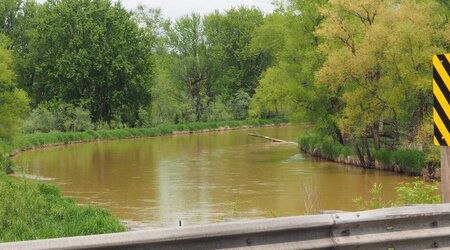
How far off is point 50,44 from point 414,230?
65.8 m

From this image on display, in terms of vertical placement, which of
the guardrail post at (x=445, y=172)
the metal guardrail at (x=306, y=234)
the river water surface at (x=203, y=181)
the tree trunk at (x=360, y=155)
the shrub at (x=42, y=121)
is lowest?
the river water surface at (x=203, y=181)

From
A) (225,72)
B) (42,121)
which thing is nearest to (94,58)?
(42,121)

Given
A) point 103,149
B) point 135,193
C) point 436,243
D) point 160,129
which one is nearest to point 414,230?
point 436,243

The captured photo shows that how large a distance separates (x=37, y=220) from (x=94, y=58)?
2218 inches

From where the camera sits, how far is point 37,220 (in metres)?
11.7

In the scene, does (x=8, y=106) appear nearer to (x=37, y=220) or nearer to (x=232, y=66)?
(x=37, y=220)

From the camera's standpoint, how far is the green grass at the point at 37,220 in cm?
1041

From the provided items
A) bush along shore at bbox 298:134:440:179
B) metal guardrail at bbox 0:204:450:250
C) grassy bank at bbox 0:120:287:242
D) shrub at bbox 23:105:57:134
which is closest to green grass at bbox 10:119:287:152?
shrub at bbox 23:105:57:134

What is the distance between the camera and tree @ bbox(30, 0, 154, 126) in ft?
218

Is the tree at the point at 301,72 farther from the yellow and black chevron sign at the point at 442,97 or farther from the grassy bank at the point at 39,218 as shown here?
the yellow and black chevron sign at the point at 442,97

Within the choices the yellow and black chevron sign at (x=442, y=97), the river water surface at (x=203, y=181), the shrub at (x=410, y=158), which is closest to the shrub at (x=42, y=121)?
the river water surface at (x=203, y=181)

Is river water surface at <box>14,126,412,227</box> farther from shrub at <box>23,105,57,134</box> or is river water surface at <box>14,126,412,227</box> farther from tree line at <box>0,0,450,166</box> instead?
shrub at <box>23,105,57,134</box>

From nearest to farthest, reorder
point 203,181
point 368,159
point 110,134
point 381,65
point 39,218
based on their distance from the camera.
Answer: point 39,218, point 203,181, point 381,65, point 368,159, point 110,134

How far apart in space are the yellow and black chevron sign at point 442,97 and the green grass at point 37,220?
548cm
